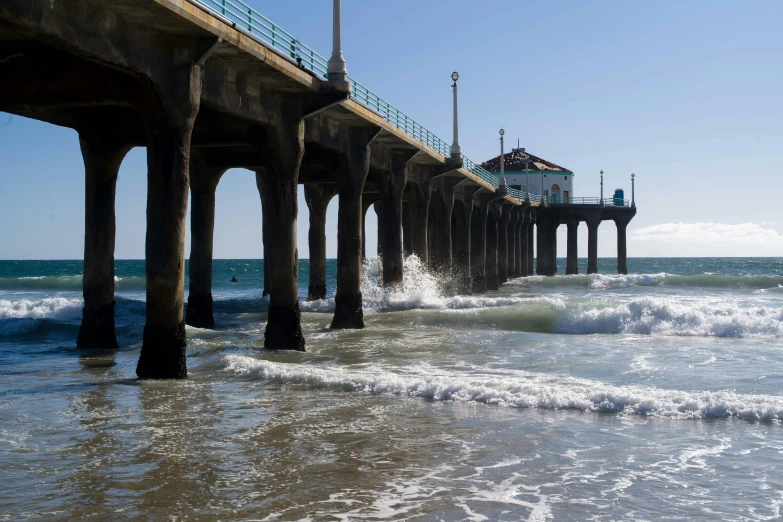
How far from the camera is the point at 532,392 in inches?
445

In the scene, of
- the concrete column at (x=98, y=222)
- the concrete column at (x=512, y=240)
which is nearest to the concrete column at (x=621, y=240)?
the concrete column at (x=512, y=240)

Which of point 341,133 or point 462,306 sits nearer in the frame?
point 341,133

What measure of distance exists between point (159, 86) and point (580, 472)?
8.45 meters

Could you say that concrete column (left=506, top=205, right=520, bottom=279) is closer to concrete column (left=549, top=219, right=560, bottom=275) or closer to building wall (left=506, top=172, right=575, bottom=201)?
concrete column (left=549, top=219, right=560, bottom=275)

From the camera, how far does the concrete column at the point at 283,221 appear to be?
17.0 metres

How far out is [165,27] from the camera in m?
12.2

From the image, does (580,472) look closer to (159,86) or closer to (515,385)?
(515,385)

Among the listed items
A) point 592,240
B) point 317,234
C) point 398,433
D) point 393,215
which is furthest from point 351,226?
point 592,240

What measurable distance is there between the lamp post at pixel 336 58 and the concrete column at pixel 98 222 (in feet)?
15.2

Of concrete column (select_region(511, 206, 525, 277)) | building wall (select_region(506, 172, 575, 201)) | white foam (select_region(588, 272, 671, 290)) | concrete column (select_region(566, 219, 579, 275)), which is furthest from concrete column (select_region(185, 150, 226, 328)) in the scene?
building wall (select_region(506, 172, 575, 201))

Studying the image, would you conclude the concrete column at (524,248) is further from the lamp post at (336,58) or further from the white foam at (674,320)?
the lamp post at (336,58)

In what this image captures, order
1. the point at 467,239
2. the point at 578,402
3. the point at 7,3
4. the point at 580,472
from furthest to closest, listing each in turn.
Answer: the point at 467,239
the point at 578,402
the point at 7,3
the point at 580,472

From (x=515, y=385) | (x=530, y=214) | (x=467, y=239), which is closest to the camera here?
(x=515, y=385)

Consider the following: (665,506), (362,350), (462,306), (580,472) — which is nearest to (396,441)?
(580,472)
